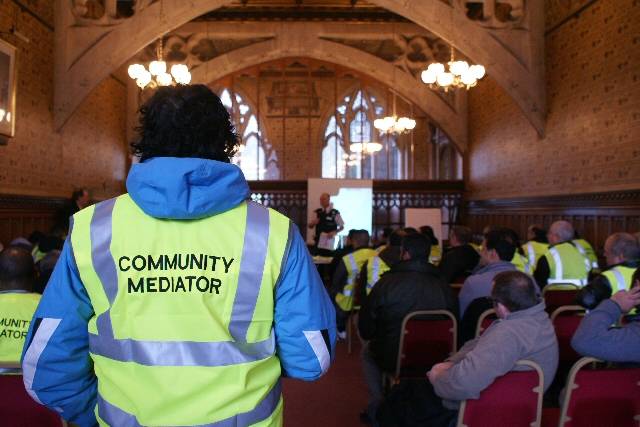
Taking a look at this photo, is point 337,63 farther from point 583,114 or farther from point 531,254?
point 531,254

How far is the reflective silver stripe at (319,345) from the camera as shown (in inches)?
54.7

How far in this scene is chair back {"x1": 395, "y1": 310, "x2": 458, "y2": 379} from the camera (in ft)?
11.5

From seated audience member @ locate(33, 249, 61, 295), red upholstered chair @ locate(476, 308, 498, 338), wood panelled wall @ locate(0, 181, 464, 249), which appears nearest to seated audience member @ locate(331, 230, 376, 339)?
red upholstered chair @ locate(476, 308, 498, 338)

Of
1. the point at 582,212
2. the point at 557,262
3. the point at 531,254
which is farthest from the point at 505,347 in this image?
the point at 582,212

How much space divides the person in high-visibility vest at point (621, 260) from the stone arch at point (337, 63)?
32.5ft

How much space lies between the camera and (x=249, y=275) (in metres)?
1.32

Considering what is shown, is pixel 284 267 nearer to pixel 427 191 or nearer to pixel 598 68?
pixel 598 68

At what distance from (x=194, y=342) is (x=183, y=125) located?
476 millimetres

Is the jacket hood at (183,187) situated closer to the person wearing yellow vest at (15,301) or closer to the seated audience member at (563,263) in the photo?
the person wearing yellow vest at (15,301)

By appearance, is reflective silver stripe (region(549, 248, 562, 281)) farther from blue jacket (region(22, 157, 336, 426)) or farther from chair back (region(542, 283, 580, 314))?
blue jacket (region(22, 157, 336, 426))

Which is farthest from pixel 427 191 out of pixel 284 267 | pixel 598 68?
pixel 284 267

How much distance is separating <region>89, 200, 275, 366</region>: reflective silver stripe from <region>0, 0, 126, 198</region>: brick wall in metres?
6.93

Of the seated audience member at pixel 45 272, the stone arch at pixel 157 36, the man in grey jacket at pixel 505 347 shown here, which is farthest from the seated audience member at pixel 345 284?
the stone arch at pixel 157 36

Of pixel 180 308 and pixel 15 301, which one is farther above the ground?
pixel 180 308
